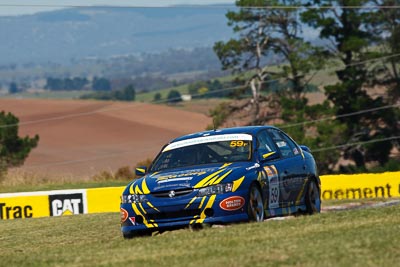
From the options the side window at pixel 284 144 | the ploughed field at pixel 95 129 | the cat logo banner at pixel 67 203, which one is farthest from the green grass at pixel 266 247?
the ploughed field at pixel 95 129

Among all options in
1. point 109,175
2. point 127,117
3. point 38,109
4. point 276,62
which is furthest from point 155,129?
point 109,175

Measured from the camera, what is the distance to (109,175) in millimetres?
42875

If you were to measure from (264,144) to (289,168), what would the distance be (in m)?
0.49

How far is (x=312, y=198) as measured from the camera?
52.3 feet

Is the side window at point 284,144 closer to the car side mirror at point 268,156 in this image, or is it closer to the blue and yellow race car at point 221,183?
the blue and yellow race car at point 221,183

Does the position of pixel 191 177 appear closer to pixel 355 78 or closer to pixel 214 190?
pixel 214 190

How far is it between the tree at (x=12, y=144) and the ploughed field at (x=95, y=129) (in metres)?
9.68

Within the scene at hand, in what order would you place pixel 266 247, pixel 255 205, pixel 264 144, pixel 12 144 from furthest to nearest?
pixel 12 144 → pixel 264 144 → pixel 255 205 → pixel 266 247

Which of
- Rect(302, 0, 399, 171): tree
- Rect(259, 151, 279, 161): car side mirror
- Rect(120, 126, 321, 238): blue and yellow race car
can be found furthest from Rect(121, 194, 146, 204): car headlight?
Rect(302, 0, 399, 171): tree

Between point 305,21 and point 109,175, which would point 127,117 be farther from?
point 109,175

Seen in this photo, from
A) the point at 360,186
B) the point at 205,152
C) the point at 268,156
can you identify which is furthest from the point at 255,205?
the point at 360,186

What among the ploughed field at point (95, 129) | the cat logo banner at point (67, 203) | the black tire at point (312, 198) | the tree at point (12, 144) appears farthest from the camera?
the ploughed field at point (95, 129)

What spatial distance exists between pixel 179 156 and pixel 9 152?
→ 52.1 m

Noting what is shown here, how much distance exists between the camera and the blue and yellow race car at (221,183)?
43.9ft
